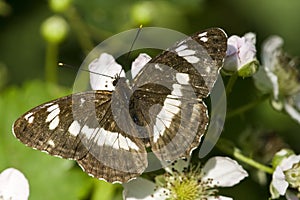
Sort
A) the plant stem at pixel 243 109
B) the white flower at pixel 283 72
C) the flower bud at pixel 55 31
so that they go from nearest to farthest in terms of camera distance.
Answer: the plant stem at pixel 243 109 → the white flower at pixel 283 72 → the flower bud at pixel 55 31

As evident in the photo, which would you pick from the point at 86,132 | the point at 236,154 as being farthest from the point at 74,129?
the point at 236,154

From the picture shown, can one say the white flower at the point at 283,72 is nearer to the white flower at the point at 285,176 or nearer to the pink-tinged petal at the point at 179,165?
the white flower at the point at 285,176

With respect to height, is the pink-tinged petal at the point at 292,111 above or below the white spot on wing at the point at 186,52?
below

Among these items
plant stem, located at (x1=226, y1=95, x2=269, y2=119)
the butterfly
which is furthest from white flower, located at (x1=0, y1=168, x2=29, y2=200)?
plant stem, located at (x1=226, y1=95, x2=269, y2=119)

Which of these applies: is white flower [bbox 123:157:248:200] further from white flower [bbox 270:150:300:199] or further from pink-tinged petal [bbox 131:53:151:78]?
pink-tinged petal [bbox 131:53:151:78]

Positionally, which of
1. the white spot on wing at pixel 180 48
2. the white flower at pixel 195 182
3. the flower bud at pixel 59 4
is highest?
the white spot on wing at pixel 180 48

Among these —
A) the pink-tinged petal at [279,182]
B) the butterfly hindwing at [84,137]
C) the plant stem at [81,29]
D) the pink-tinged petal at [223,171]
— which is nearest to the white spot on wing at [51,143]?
the butterfly hindwing at [84,137]

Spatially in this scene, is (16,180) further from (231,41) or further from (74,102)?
(231,41)
